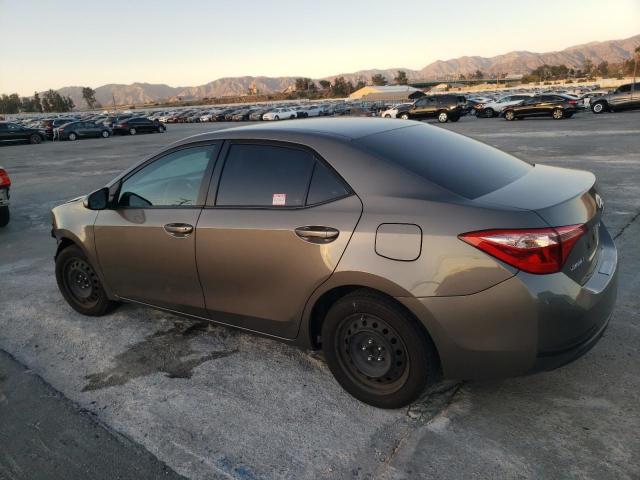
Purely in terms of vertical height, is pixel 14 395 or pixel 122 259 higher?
pixel 122 259

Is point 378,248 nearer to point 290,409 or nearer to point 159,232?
point 290,409

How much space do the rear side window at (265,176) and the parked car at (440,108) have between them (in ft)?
97.2

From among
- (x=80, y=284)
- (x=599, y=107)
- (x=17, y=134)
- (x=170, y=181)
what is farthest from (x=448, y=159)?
(x=17, y=134)

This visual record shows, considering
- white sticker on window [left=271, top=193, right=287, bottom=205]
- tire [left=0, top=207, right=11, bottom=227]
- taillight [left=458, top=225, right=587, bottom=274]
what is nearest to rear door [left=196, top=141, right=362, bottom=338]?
white sticker on window [left=271, top=193, right=287, bottom=205]

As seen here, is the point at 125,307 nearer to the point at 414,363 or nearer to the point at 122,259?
the point at 122,259

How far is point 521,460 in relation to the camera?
2.51 meters

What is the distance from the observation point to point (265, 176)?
3287 mm

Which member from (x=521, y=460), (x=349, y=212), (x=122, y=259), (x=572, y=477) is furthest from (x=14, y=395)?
(x=572, y=477)

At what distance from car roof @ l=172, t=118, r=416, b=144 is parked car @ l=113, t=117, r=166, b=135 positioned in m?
37.3

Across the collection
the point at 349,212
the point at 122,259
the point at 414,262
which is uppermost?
the point at 349,212

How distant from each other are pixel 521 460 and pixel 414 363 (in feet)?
2.26

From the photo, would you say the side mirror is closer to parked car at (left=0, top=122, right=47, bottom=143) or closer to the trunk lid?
the trunk lid

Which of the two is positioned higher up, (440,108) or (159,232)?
(159,232)

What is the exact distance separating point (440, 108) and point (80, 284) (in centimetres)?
2965
